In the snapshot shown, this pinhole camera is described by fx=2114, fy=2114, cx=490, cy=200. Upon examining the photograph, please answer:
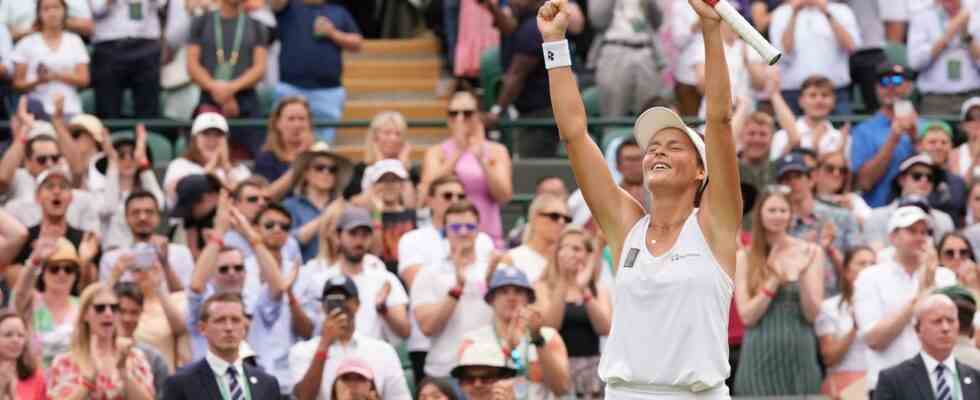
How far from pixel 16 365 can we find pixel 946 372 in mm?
4753

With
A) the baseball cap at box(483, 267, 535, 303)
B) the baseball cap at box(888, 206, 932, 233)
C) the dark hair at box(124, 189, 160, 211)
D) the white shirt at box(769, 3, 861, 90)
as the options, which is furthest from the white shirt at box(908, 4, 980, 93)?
the dark hair at box(124, 189, 160, 211)

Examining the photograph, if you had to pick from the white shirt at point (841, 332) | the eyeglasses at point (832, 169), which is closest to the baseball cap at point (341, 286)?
the white shirt at point (841, 332)

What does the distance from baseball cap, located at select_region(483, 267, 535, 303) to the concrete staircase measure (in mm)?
5023

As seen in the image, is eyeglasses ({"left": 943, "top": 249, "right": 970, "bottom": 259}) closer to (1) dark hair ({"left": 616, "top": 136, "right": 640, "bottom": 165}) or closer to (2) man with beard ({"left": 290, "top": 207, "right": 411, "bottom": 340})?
(1) dark hair ({"left": 616, "top": 136, "right": 640, "bottom": 165})

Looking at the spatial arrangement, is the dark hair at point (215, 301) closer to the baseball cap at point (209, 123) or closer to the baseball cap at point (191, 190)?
the baseball cap at point (191, 190)

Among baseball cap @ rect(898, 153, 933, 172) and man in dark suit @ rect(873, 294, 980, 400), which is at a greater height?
baseball cap @ rect(898, 153, 933, 172)

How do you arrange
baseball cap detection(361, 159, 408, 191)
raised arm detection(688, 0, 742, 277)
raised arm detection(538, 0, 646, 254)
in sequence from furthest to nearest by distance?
baseball cap detection(361, 159, 408, 191) → raised arm detection(538, 0, 646, 254) → raised arm detection(688, 0, 742, 277)

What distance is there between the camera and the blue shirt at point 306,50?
15.2 m

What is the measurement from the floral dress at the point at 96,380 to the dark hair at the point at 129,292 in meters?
0.45

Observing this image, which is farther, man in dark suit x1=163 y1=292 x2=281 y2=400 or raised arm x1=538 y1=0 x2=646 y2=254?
man in dark suit x1=163 y1=292 x2=281 y2=400

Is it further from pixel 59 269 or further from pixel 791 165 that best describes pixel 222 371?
pixel 791 165

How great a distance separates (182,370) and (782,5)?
6950 millimetres

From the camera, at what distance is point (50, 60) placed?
14.5m

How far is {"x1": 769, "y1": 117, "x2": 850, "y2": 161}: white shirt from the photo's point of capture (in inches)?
563
